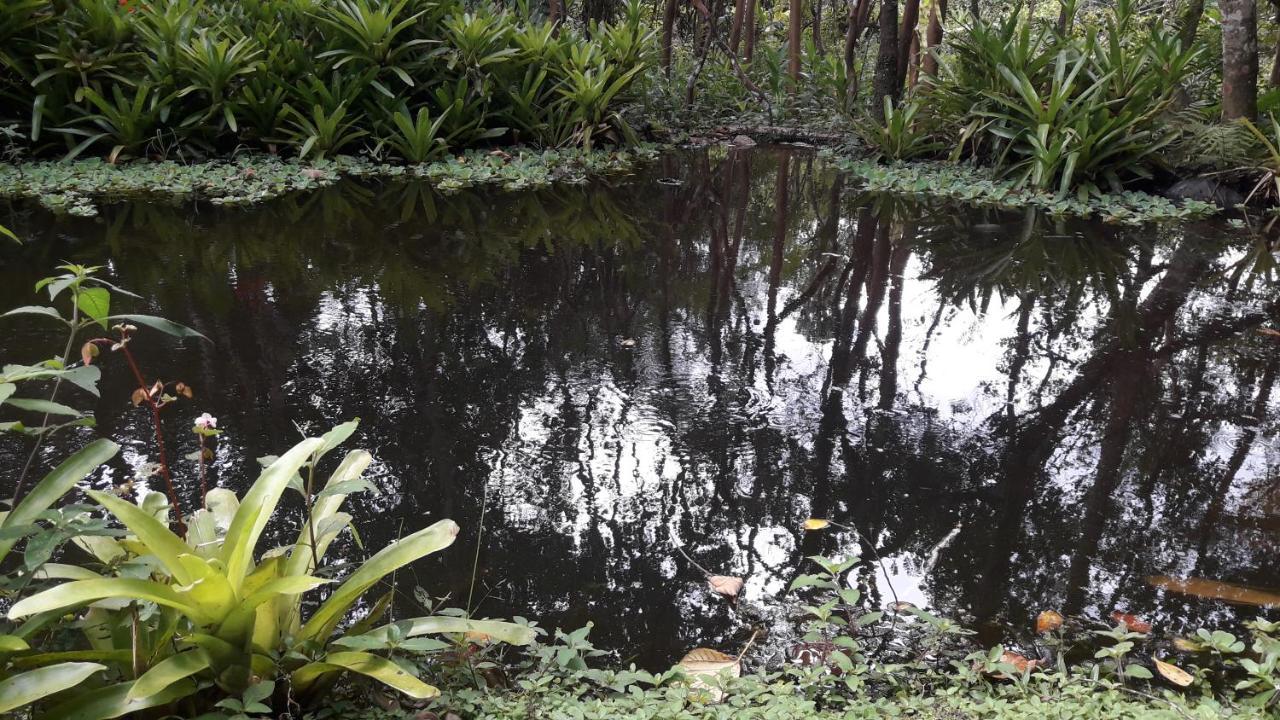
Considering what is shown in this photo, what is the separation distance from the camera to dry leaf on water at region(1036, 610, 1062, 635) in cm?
232

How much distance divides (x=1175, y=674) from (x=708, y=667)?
1.02m

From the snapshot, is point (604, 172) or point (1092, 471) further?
point (604, 172)

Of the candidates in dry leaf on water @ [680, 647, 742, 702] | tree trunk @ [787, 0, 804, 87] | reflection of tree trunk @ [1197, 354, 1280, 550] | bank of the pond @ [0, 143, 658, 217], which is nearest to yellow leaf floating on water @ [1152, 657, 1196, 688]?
reflection of tree trunk @ [1197, 354, 1280, 550]

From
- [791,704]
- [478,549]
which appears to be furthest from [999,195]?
[791,704]

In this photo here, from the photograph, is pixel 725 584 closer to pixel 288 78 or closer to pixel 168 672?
pixel 168 672

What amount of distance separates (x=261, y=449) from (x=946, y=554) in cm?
212

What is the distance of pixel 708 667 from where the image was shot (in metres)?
2.16


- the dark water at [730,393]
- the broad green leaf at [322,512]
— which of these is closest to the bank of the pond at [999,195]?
the dark water at [730,393]

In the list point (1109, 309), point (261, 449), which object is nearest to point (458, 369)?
point (261, 449)

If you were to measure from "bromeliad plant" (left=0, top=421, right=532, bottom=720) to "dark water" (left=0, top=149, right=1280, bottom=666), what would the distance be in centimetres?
57

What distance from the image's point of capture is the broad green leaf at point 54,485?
1699 mm

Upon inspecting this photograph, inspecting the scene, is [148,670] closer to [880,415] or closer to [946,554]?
[946,554]

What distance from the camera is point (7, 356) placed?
152 inches

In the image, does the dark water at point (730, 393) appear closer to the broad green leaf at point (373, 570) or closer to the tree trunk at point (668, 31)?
the broad green leaf at point (373, 570)
